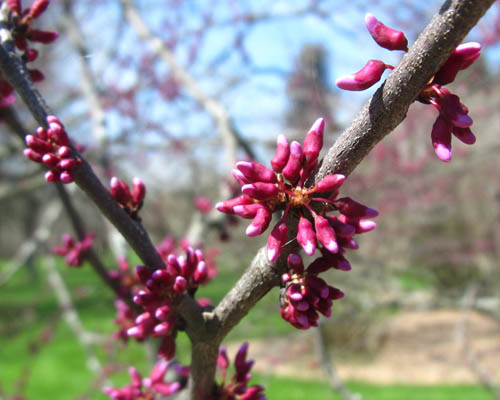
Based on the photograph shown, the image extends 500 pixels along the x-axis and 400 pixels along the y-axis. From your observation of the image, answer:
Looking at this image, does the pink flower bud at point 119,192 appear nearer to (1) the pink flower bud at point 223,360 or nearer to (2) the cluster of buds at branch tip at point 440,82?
(1) the pink flower bud at point 223,360

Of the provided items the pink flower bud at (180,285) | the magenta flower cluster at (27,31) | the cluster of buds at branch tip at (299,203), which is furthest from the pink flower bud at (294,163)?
the magenta flower cluster at (27,31)

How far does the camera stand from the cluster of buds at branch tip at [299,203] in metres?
0.94

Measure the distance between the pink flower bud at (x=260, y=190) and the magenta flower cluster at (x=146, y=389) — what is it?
32.3 inches

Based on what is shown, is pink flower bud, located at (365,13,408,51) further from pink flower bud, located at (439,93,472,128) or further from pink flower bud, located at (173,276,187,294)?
pink flower bud, located at (173,276,187,294)

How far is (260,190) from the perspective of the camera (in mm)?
944

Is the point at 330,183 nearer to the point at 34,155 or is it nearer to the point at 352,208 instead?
the point at 352,208

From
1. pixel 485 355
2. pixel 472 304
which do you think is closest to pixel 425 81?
pixel 472 304

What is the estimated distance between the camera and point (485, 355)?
12.7 m

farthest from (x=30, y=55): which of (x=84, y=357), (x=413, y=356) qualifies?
(x=413, y=356)

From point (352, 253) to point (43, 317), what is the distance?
13981 mm

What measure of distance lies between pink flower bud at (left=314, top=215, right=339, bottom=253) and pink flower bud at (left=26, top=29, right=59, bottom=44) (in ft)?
3.48

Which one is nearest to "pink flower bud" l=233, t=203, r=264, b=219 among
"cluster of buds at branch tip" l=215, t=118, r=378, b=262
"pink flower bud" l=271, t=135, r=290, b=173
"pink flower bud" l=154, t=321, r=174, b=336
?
"cluster of buds at branch tip" l=215, t=118, r=378, b=262

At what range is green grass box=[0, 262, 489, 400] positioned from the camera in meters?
8.55

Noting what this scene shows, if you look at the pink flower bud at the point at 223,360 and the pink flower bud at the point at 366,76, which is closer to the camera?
the pink flower bud at the point at 366,76
